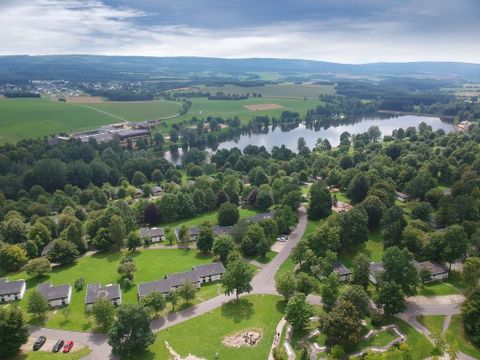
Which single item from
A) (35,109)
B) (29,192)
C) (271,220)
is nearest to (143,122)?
(35,109)

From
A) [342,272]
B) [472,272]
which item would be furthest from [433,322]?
[342,272]

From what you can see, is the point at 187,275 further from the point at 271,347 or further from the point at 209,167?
the point at 209,167

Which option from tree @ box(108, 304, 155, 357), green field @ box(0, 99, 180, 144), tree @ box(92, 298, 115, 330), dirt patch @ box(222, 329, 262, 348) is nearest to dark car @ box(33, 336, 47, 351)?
tree @ box(92, 298, 115, 330)

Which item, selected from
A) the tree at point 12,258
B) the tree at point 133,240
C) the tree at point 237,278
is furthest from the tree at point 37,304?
the tree at point 237,278

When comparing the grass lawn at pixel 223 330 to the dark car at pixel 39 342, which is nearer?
the grass lawn at pixel 223 330

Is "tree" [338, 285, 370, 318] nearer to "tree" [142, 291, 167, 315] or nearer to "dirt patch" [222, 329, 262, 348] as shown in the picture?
"dirt patch" [222, 329, 262, 348]

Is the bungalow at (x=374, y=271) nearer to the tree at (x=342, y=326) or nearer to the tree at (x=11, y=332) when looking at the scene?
the tree at (x=342, y=326)
